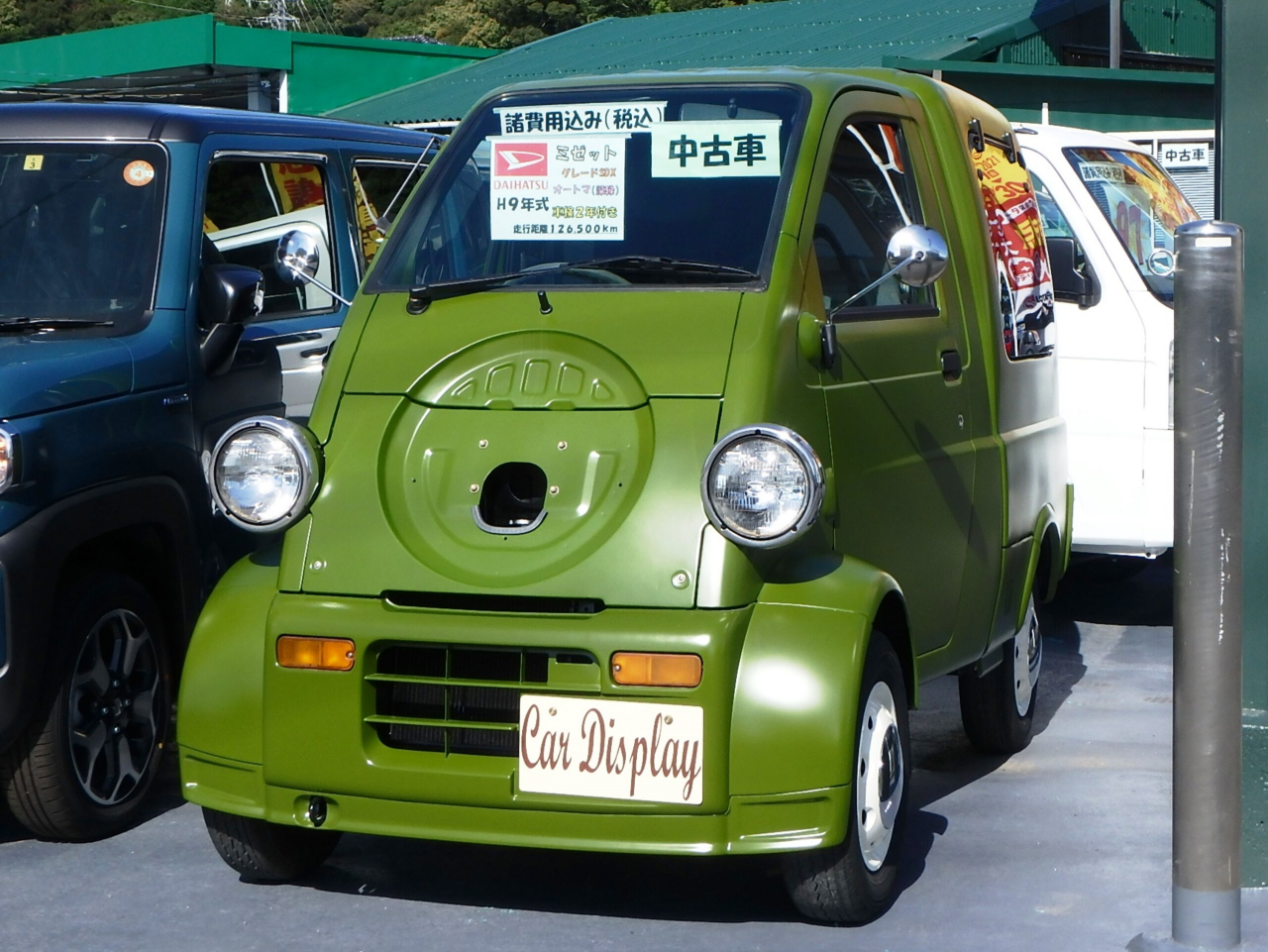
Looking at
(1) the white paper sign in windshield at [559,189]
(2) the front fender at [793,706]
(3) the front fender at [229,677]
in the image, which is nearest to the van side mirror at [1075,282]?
(1) the white paper sign in windshield at [559,189]

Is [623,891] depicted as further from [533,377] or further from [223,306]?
[223,306]

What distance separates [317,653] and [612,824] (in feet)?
2.52

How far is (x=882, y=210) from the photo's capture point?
4.75 m

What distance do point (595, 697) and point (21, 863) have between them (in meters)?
1.91

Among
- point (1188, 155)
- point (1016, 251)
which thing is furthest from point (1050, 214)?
point (1188, 155)

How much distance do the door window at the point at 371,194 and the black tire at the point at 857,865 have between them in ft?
9.62

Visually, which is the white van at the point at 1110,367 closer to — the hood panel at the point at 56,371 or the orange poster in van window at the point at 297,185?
the orange poster in van window at the point at 297,185

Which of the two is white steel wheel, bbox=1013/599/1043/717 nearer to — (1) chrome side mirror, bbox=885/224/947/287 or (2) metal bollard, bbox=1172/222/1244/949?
(1) chrome side mirror, bbox=885/224/947/287

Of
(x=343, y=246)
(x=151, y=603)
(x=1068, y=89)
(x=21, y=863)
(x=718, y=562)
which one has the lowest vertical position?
(x=21, y=863)

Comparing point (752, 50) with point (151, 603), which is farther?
point (752, 50)

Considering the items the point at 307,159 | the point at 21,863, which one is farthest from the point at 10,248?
the point at 21,863

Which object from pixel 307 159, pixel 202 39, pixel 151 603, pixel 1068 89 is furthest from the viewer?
pixel 202 39

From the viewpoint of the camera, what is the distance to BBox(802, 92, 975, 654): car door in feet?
13.9

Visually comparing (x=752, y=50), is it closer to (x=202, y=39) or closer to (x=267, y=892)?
(x=202, y=39)
